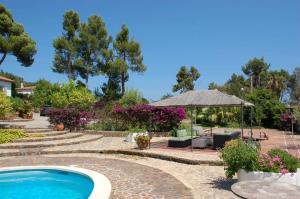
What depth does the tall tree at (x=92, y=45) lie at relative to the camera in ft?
145

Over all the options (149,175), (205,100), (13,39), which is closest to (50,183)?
(149,175)

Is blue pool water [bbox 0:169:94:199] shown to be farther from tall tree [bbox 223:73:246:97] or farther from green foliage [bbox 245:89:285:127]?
tall tree [bbox 223:73:246:97]

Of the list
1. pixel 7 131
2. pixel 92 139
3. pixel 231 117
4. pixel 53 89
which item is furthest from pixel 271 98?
pixel 53 89

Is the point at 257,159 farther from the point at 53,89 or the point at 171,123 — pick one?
the point at 53,89

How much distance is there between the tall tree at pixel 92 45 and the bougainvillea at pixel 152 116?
23920mm

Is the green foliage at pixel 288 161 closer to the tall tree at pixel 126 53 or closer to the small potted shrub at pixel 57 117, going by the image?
the small potted shrub at pixel 57 117

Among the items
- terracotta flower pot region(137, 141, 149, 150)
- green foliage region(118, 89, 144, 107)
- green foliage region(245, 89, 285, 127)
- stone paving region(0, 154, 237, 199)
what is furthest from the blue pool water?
green foliage region(245, 89, 285, 127)

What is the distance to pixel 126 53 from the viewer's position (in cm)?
4488

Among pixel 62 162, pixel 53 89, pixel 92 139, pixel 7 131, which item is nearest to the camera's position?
pixel 62 162

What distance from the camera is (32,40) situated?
124 ft

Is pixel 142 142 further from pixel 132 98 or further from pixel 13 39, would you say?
pixel 13 39

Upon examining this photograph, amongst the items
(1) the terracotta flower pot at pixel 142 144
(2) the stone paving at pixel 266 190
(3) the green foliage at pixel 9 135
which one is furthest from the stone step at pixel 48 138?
(2) the stone paving at pixel 266 190

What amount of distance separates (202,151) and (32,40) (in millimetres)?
29449

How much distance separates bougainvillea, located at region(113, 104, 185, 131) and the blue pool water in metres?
10.7
